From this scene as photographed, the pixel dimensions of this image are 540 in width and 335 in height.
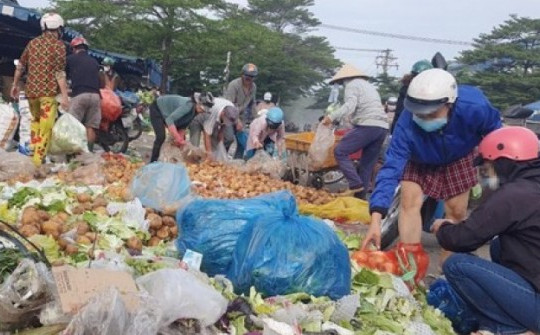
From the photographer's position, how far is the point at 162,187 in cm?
525

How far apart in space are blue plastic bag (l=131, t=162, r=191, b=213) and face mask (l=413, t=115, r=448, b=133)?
6.39ft

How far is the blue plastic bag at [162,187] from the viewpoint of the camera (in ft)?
17.0

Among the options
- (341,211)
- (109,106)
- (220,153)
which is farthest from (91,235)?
(109,106)

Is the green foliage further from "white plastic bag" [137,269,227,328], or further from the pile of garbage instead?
"white plastic bag" [137,269,227,328]

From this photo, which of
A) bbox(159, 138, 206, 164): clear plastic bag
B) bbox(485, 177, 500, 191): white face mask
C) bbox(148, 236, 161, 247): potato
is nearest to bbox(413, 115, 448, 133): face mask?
bbox(485, 177, 500, 191): white face mask

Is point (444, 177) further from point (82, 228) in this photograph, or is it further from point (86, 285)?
point (86, 285)

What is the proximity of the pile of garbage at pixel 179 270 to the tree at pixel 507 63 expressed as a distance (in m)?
28.4

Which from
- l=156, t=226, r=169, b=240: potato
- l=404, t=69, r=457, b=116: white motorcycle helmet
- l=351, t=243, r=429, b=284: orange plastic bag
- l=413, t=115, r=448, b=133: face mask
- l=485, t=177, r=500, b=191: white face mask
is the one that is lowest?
l=156, t=226, r=169, b=240: potato

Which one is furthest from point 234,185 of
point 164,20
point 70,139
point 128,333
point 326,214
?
point 164,20

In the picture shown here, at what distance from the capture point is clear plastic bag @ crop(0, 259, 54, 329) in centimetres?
239

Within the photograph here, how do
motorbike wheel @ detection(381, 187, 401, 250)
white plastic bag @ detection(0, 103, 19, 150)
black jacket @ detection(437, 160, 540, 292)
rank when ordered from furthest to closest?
white plastic bag @ detection(0, 103, 19, 150), motorbike wheel @ detection(381, 187, 401, 250), black jacket @ detection(437, 160, 540, 292)

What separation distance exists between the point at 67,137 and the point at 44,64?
2.89 ft

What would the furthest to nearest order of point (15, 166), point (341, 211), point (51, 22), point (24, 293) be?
point (51, 22) → point (341, 211) → point (15, 166) → point (24, 293)

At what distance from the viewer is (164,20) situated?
2672 cm
